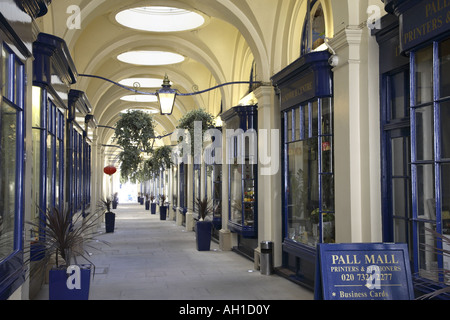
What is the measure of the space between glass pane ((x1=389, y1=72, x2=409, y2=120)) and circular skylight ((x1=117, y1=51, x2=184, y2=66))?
1050cm

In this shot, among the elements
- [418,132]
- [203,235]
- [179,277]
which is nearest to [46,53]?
[179,277]

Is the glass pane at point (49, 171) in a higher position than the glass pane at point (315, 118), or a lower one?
lower

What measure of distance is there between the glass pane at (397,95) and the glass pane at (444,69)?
0.92m

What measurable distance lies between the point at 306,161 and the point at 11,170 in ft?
14.6

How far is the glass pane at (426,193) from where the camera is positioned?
4.77m

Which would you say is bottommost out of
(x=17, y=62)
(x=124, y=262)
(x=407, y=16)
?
(x=124, y=262)

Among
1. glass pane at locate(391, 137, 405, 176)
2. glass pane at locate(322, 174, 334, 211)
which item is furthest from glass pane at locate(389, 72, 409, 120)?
glass pane at locate(322, 174, 334, 211)

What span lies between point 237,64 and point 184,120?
7.78 feet

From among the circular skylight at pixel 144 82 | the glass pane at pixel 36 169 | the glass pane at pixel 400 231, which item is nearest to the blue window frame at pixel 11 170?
the glass pane at pixel 36 169

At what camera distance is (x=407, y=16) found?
15.4 ft

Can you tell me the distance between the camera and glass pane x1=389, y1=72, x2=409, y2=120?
18.0 feet

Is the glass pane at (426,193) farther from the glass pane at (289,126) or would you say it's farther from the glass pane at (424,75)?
the glass pane at (289,126)

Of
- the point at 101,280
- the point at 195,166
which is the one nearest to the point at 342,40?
the point at 101,280

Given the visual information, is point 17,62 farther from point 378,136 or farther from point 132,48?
point 132,48
